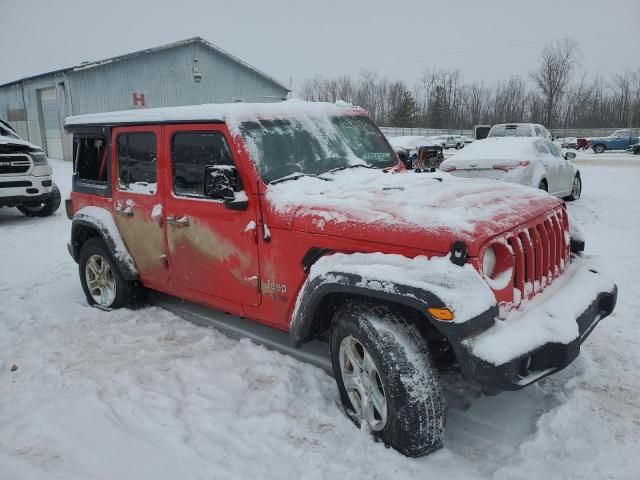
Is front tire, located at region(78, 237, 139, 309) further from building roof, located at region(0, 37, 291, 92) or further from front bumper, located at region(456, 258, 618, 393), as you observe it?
building roof, located at region(0, 37, 291, 92)

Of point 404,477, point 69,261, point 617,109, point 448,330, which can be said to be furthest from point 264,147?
point 617,109

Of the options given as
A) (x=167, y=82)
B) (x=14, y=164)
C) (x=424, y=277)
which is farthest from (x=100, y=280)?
(x=167, y=82)

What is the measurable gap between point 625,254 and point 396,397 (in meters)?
5.17

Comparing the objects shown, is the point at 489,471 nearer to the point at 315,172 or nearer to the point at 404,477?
the point at 404,477

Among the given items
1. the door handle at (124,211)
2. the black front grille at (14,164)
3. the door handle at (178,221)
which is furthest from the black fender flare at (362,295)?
the black front grille at (14,164)

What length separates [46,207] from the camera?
10.6 m

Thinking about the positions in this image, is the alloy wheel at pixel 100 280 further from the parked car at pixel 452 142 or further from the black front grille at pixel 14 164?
the parked car at pixel 452 142

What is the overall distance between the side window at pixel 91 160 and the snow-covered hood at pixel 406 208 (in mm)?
2313

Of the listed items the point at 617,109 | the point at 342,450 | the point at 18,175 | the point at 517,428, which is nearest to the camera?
the point at 342,450

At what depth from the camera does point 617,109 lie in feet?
207

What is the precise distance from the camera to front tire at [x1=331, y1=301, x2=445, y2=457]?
2619 mm

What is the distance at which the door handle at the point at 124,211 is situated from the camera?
4574 mm

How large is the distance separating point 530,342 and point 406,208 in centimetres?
94

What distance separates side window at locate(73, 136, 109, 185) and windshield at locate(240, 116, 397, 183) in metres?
1.95
